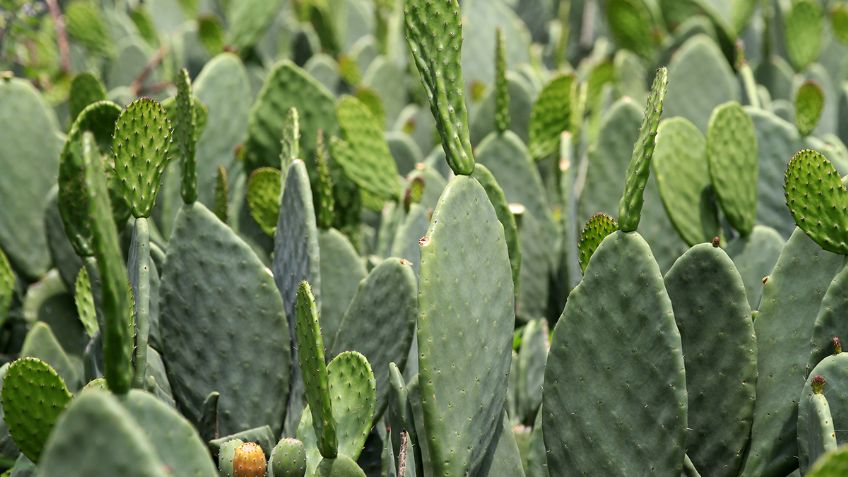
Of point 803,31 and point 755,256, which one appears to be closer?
point 755,256

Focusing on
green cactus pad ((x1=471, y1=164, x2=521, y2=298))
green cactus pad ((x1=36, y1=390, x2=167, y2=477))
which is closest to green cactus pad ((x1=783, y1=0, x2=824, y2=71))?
green cactus pad ((x1=471, y1=164, x2=521, y2=298))

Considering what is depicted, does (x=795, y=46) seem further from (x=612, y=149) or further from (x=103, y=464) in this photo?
(x=103, y=464)

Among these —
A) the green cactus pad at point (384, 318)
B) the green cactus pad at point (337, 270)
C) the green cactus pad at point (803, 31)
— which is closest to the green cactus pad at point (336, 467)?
the green cactus pad at point (384, 318)

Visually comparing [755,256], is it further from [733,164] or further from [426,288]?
[426,288]

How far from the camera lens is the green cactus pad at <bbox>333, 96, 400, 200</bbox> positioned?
2303 millimetres

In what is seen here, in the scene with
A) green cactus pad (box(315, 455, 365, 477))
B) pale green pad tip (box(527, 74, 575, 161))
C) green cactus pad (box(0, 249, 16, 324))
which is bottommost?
green cactus pad (box(0, 249, 16, 324))

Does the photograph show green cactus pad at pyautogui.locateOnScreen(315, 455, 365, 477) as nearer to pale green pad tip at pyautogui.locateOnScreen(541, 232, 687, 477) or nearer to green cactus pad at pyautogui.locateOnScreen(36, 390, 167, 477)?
pale green pad tip at pyautogui.locateOnScreen(541, 232, 687, 477)

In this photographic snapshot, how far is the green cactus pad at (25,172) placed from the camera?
7.87 ft

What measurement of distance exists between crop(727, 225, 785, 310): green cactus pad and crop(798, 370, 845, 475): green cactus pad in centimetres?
49

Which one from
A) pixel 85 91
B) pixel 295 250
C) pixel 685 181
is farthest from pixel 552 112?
pixel 85 91

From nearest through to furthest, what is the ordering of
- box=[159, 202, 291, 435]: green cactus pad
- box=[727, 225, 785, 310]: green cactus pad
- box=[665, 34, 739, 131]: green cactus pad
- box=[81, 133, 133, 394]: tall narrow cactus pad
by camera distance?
box=[81, 133, 133, 394]: tall narrow cactus pad
box=[159, 202, 291, 435]: green cactus pad
box=[727, 225, 785, 310]: green cactus pad
box=[665, 34, 739, 131]: green cactus pad

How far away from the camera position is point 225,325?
1783 mm

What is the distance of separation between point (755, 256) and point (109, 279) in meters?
1.33

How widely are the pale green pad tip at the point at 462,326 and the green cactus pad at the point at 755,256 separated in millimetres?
677
